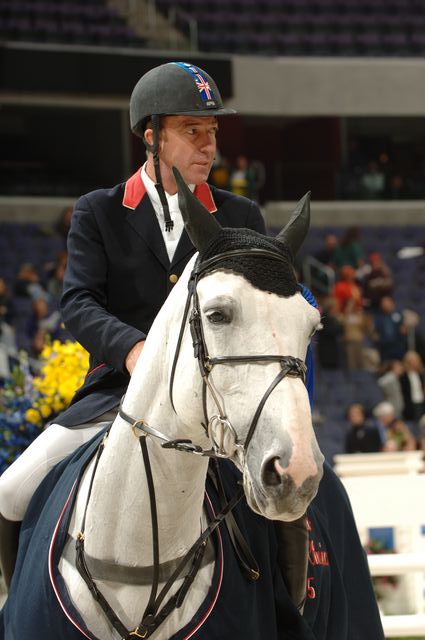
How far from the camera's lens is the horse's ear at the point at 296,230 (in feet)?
9.55

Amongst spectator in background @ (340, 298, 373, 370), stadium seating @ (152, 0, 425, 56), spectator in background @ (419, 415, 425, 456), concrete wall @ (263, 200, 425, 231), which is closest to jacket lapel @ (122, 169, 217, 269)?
spectator in background @ (419, 415, 425, 456)

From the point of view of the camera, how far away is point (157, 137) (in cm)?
340

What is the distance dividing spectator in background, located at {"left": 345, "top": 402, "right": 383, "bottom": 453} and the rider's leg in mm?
8959

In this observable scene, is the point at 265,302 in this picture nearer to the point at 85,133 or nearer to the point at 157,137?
the point at 157,137

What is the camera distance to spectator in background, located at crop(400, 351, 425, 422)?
13984mm

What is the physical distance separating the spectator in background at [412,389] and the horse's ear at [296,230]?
11242 mm

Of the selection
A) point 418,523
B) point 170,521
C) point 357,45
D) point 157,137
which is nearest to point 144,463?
point 170,521

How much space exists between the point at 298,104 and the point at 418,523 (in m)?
14.2

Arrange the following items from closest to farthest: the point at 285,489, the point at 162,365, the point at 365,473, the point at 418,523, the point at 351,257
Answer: the point at 285,489, the point at 162,365, the point at 418,523, the point at 365,473, the point at 351,257

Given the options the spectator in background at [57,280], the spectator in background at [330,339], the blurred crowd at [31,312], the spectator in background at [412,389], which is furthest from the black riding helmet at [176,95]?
the spectator in background at [412,389]

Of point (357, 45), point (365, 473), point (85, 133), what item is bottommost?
point (365, 473)

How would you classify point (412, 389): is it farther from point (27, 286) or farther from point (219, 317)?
point (219, 317)

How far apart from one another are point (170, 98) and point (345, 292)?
38.0 feet

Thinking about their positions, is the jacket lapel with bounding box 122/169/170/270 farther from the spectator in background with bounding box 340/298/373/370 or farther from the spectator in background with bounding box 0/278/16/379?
the spectator in background with bounding box 340/298/373/370
